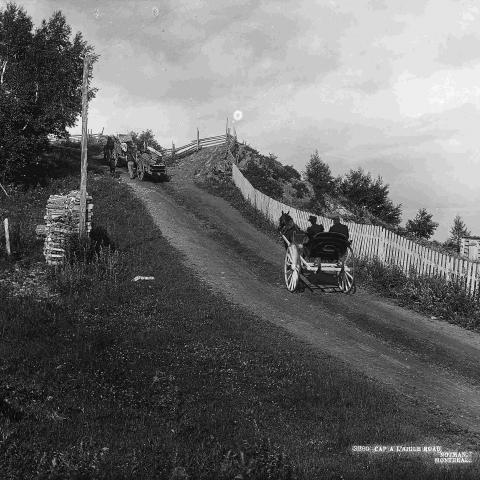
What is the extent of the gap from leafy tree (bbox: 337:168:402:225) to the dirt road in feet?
85.7

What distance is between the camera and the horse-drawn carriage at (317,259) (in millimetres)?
13242

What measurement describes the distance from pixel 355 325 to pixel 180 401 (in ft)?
21.3

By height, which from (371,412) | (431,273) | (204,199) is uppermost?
(204,199)

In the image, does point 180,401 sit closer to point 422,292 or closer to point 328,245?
point 328,245

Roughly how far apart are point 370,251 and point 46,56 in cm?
2974

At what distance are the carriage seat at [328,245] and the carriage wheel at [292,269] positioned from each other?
2.65ft

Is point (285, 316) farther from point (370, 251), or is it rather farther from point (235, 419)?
point (370, 251)

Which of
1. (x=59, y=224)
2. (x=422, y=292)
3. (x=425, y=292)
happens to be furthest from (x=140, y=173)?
(x=425, y=292)

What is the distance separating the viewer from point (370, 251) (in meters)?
18.3

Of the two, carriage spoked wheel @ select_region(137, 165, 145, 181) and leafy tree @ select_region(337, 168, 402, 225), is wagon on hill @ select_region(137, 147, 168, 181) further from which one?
leafy tree @ select_region(337, 168, 402, 225)

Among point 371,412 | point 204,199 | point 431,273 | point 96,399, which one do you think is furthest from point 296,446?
point 204,199

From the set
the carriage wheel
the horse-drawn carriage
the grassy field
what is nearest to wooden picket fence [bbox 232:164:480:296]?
the horse-drawn carriage

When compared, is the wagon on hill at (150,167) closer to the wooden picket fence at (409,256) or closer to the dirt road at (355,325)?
the dirt road at (355,325)

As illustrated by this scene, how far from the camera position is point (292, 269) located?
47.5 ft
